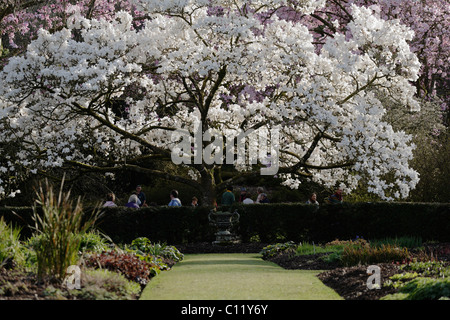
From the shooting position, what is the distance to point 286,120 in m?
15.4

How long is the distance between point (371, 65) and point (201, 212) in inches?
205

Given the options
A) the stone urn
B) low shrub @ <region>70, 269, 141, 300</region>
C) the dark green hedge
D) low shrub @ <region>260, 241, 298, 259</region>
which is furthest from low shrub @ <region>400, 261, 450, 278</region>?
the stone urn

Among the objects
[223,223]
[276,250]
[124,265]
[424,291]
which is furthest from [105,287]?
[223,223]

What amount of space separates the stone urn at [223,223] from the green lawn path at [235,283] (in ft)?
11.3

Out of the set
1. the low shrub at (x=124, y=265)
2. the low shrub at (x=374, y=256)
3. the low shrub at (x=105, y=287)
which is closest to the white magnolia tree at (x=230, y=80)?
the low shrub at (x=374, y=256)

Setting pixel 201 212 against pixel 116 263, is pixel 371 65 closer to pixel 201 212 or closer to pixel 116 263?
pixel 201 212

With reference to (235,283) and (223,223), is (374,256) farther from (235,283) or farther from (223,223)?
(223,223)

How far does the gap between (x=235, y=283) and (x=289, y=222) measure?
697cm

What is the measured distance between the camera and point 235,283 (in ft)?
28.2

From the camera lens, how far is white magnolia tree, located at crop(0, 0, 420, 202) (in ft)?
47.3

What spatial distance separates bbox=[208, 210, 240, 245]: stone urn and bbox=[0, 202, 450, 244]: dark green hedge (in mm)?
267

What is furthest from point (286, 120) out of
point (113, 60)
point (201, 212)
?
point (113, 60)
